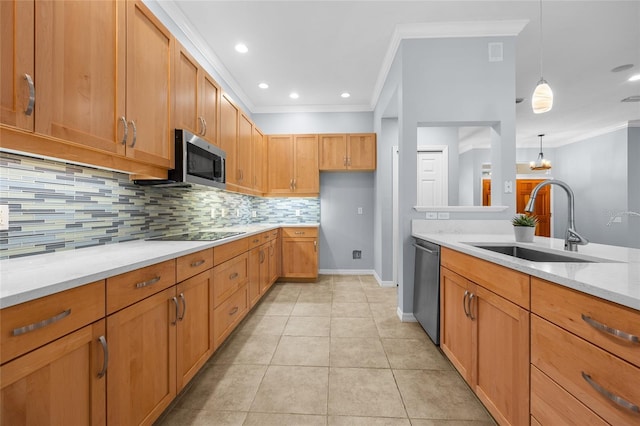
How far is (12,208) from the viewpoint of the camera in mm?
1186

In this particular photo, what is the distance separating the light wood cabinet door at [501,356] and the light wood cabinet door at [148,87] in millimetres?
2115

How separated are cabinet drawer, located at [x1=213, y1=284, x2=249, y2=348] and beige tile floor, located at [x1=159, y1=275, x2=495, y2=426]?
170 mm

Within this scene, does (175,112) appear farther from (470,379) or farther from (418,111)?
(470,379)

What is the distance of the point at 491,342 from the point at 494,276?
1.12 ft

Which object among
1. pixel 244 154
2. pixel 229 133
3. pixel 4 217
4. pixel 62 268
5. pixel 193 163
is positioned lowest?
pixel 62 268

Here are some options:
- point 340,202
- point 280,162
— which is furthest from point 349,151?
point 280,162

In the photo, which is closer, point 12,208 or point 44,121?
point 44,121

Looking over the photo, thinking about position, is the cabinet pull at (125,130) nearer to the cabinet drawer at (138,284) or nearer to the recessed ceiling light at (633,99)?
the cabinet drawer at (138,284)

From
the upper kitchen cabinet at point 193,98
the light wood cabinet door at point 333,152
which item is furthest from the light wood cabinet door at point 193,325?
the light wood cabinet door at point 333,152

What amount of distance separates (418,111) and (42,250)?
9.72 feet

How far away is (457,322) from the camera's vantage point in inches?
68.4

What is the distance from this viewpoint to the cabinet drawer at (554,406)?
82 centimetres

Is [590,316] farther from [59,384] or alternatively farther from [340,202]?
[340,202]

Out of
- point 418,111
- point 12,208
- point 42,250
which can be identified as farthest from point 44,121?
point 418,111
